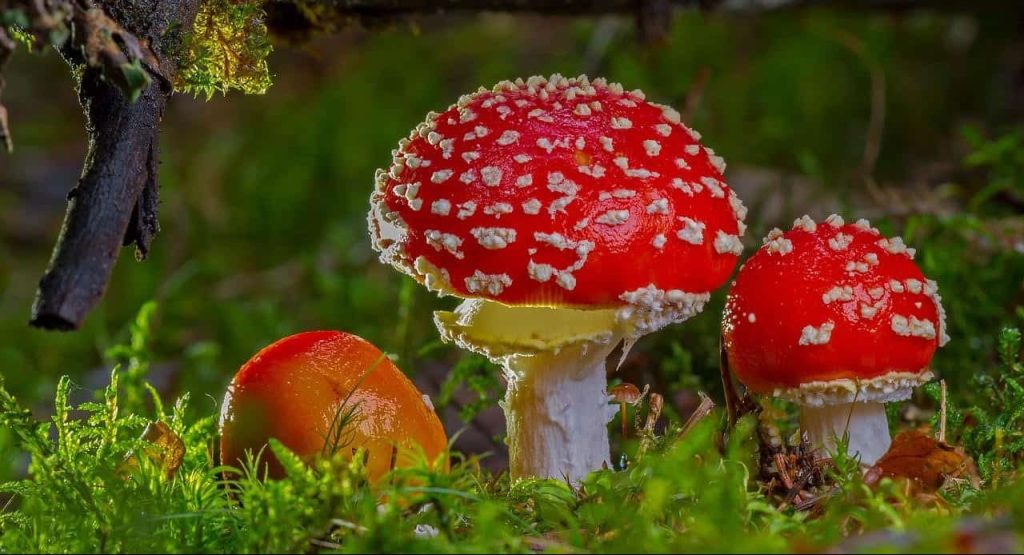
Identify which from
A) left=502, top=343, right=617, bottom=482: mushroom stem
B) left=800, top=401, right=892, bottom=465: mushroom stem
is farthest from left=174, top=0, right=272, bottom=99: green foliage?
left=800, top=401, right=892, bottom=465: mushroom stem

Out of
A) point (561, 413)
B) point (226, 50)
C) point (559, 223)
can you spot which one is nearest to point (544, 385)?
point (561, 413)

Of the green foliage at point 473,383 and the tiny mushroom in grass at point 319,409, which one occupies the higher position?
the green foliage at point 473,383

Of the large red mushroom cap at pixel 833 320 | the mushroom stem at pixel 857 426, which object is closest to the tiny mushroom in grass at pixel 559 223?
the large red mushroom cap at pixel 833 320

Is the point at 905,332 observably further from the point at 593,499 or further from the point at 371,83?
the point at 371,83

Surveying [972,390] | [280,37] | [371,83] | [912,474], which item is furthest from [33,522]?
[371,83]

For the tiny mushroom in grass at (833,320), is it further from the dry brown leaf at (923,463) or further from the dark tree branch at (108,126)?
the dark tree branch at (108,126)

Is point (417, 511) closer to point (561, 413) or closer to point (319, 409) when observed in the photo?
point (319, 409)
